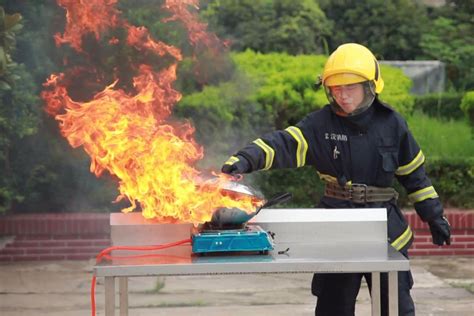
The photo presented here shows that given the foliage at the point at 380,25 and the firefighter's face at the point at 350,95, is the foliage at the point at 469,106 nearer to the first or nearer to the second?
the foliage at the point at 380,25

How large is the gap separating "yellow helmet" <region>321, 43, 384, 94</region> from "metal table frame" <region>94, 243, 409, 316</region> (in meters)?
0.94

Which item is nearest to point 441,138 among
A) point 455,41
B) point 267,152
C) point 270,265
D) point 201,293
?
point 455,41

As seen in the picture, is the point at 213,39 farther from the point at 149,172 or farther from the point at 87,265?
the point at 149,172

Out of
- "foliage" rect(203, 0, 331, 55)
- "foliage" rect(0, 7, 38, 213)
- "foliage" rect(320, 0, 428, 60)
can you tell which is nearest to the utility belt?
"foliage" rect(0, 7, 38, 213)

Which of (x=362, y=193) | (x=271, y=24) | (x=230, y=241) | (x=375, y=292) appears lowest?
(x=375, y=292)

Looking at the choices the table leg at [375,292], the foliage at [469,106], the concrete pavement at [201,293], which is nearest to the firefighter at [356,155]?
the table leg at [375,292]

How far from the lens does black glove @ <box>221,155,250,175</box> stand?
4.50 m

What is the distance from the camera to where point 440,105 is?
9930 mm

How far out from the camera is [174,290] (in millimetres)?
7238

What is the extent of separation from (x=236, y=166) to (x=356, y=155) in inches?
28.1

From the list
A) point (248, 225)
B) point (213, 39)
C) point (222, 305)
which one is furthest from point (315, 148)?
point (213, 39)

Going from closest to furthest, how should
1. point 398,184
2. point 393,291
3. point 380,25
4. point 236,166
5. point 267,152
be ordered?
point 393,291 < point 236,166 < point 267,152 < point 398,184 < point 380,25

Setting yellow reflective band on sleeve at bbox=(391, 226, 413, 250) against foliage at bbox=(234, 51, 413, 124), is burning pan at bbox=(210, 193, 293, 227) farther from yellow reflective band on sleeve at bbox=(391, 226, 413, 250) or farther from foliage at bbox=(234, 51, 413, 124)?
foliage at bbox=(234, 51, 413, 124)

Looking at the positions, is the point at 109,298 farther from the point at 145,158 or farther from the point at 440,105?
the point at 440,105
